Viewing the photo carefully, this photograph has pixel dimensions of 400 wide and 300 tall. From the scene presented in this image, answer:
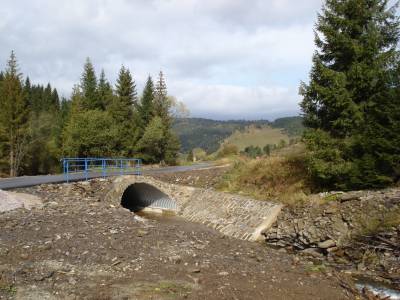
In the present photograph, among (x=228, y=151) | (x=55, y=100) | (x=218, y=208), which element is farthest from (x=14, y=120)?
(x=55, y=100)

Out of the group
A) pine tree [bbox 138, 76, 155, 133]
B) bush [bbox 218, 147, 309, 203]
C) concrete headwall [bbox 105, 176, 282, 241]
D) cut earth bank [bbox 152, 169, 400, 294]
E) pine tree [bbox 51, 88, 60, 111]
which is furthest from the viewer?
pine tree [bbox 51, 88, 60, 111]

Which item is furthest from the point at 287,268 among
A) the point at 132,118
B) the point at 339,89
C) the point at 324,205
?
the point at 132,118

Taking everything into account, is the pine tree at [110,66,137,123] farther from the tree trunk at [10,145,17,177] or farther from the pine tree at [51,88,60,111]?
the pine tree at [51,88,60,111]

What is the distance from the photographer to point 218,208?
25.5 meters

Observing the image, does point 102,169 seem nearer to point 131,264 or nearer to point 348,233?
point 131,264

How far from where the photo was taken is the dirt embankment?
11.3m

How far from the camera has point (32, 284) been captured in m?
11.0

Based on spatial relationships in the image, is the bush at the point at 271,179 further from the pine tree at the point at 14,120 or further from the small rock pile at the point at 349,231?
the pine tree at the point at 14,120

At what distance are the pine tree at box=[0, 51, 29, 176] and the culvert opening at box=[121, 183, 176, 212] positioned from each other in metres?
23.3

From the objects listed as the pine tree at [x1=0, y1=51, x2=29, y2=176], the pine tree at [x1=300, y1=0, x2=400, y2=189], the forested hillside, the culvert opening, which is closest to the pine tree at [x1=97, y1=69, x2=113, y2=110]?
the forested hillside

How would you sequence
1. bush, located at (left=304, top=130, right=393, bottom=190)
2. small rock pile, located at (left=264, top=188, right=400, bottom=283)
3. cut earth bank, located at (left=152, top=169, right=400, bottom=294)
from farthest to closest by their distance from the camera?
bush, located at (left=304, top=130, right=393, bottom=190) → small rock pile, located at (left=264, top=188, right=400, bottom=283) → cut earth bank, located at (left=152, top=169, right=400, bottom=294)

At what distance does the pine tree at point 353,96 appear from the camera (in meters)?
19.9

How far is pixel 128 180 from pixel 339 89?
15.0m

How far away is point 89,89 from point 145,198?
32901mm
